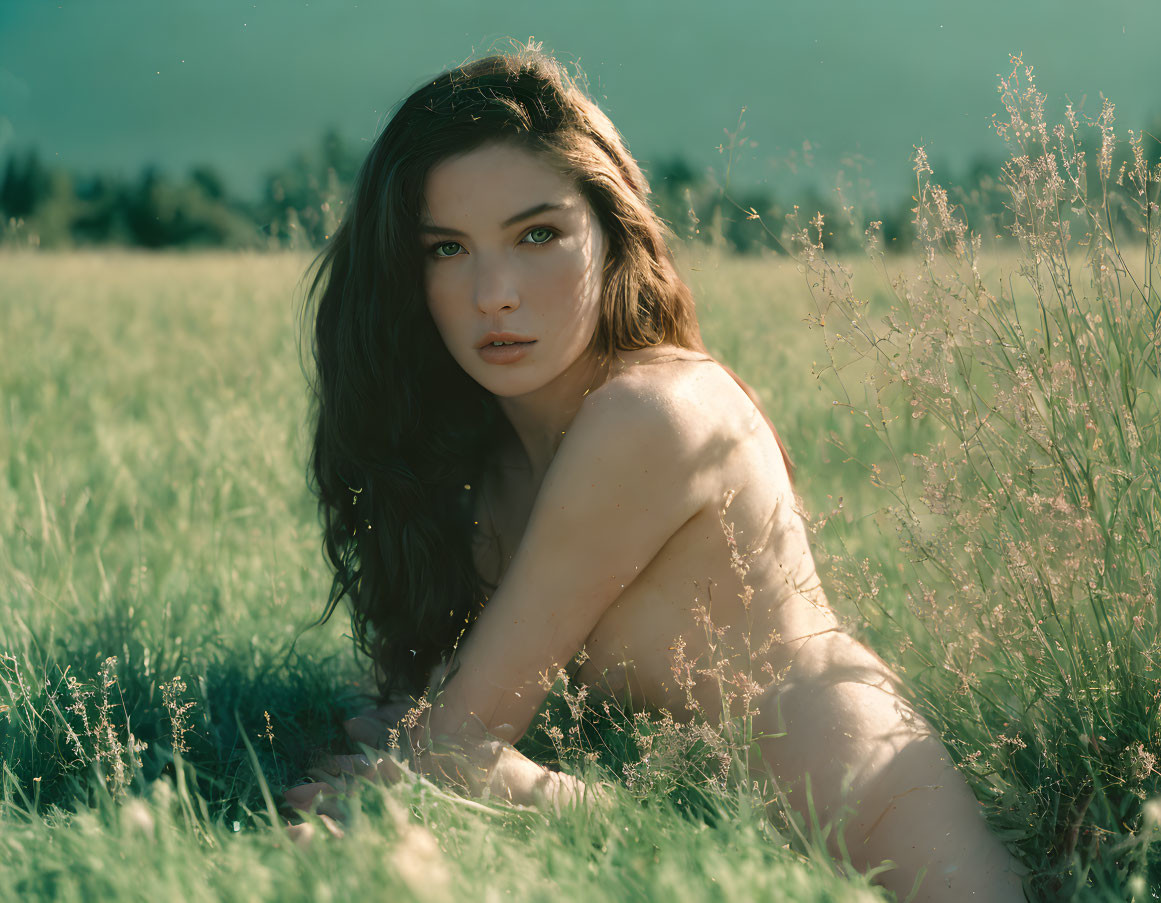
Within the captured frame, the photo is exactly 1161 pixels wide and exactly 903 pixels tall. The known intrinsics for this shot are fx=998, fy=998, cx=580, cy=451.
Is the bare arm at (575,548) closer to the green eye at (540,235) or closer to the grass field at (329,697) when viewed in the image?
the grass field at (329,697)

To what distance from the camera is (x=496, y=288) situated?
2.23m

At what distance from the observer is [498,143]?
2.34m

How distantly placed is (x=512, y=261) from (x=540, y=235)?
11 centimetres

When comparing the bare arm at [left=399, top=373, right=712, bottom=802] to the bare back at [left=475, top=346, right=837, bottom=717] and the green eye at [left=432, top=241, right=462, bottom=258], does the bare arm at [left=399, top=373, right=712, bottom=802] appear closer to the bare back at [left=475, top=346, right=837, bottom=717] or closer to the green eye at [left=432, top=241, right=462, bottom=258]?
the bare back at [left=475, top=346, right=837, bottom=717]

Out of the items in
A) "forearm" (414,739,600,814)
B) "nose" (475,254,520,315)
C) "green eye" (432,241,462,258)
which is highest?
"green eye" (432,241,462,258)

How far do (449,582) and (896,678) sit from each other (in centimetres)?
113

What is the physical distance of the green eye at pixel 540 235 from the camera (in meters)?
2.31

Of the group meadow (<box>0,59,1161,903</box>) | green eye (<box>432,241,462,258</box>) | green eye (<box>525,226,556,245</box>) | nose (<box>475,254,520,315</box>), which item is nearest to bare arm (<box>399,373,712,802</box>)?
meadow (<box>0,59,1161,903</box>)

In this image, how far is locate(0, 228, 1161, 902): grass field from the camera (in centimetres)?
153

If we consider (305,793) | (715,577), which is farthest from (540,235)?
(305,793)

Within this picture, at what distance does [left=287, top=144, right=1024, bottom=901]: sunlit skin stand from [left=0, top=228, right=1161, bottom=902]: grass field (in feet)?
0.41

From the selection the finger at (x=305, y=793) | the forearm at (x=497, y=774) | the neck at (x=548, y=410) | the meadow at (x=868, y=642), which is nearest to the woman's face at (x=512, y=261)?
the neck at (x=548, y=410)

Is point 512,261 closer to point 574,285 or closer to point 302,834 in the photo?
point 574,285

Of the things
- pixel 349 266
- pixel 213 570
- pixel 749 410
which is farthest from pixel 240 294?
pixel 749 410
